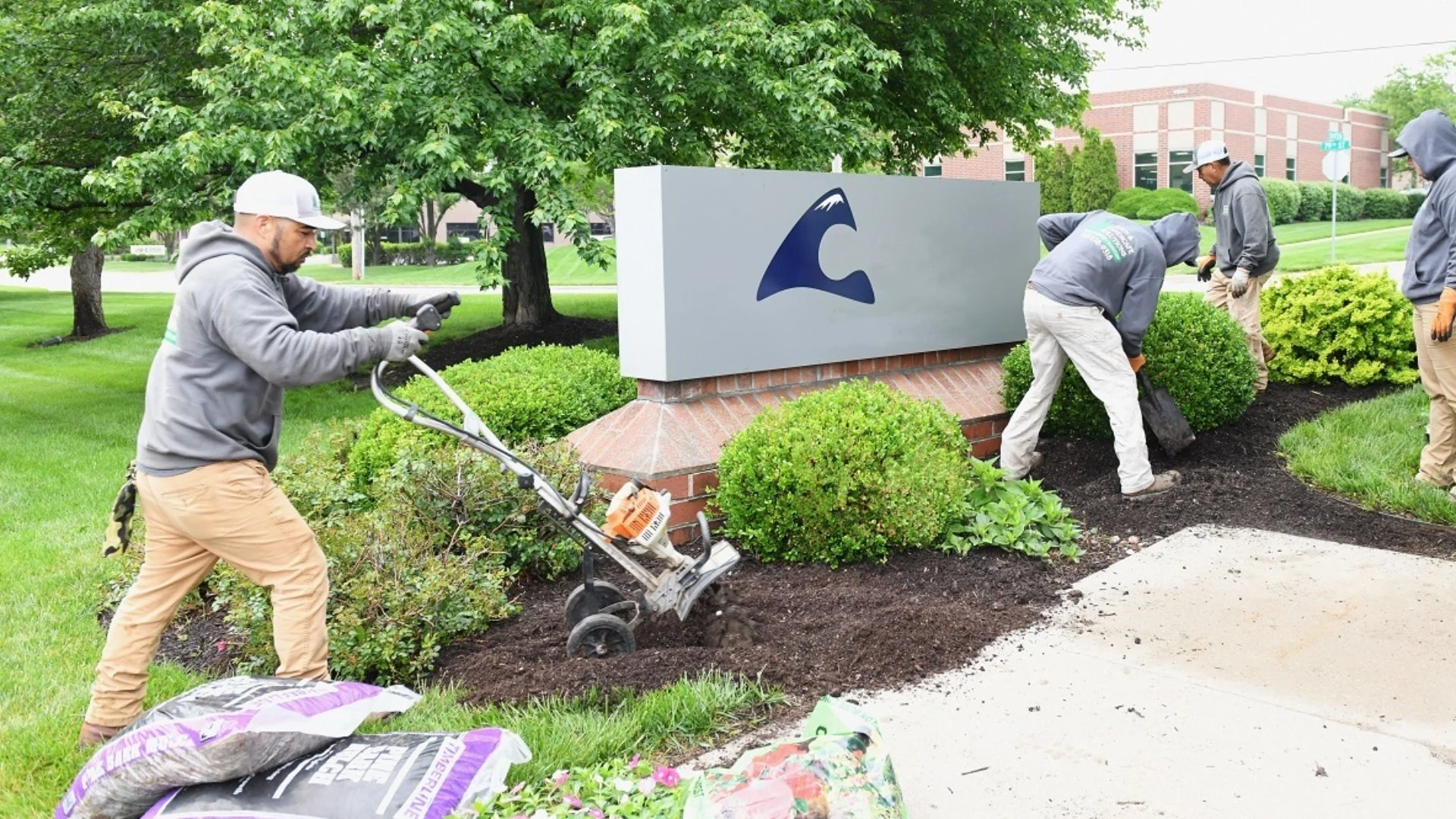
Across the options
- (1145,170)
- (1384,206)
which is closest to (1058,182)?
(1145,170)

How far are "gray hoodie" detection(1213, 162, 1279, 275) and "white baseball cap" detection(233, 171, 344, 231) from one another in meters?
6.83

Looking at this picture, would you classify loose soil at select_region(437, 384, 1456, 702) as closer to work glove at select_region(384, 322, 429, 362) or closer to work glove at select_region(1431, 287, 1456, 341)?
work glove at select_region(1431, 287, 1456, 341)

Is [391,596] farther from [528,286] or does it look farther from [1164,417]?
[528,286]

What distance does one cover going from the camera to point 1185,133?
172ft

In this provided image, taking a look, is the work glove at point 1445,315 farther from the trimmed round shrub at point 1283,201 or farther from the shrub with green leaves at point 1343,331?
the trimmed round shrub at point 1283,201

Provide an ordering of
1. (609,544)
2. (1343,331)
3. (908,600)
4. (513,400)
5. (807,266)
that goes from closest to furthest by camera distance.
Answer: (609,544) → (908,600) → (513,400) → (807,266) → (1343,331)

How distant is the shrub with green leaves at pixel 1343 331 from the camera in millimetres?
8961

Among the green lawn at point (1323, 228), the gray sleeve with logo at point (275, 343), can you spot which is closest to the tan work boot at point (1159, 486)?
the gray sleeve with logo at point (275, 343)

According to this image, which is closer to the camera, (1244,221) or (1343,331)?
(1244,221)

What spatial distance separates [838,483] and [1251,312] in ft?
16.3

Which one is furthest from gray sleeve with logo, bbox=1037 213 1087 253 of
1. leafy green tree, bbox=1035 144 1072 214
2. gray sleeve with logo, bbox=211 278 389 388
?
leafy green tree, bbox=1035 144 1072 214

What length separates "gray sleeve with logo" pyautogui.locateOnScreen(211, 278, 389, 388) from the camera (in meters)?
3.66

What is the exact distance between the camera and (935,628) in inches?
186

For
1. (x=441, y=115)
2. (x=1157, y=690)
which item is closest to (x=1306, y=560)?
(x=1157, y=690)
